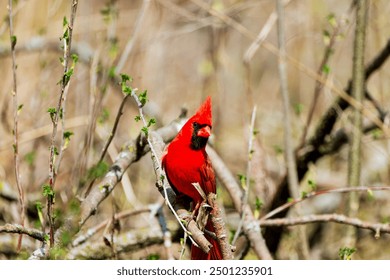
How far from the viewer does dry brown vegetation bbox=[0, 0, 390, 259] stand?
307cm

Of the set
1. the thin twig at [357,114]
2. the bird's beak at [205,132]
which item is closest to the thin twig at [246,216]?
the bird's beak at [205,132]

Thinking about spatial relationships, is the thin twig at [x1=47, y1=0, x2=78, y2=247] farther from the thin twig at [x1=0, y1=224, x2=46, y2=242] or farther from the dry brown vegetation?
the dry brown vegetation

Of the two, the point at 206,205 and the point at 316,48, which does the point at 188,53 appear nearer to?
the point at 316,48

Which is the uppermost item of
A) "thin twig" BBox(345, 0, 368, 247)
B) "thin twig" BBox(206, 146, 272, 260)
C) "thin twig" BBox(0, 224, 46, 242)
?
"thin twig" BBox(345, 0, 368, 247)

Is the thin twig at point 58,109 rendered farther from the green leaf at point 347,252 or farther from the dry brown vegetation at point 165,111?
the green leaf at point 347,252

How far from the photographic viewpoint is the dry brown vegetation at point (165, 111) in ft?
10.1

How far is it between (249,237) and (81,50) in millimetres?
1765

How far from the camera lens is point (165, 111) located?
4816 mm

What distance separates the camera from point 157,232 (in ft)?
9.81

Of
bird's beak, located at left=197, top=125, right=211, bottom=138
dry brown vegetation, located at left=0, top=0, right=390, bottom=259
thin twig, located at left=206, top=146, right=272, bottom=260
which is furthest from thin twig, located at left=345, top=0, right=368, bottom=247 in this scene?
bird's beak, located at left=197, top=125, right=211, bottom=138
